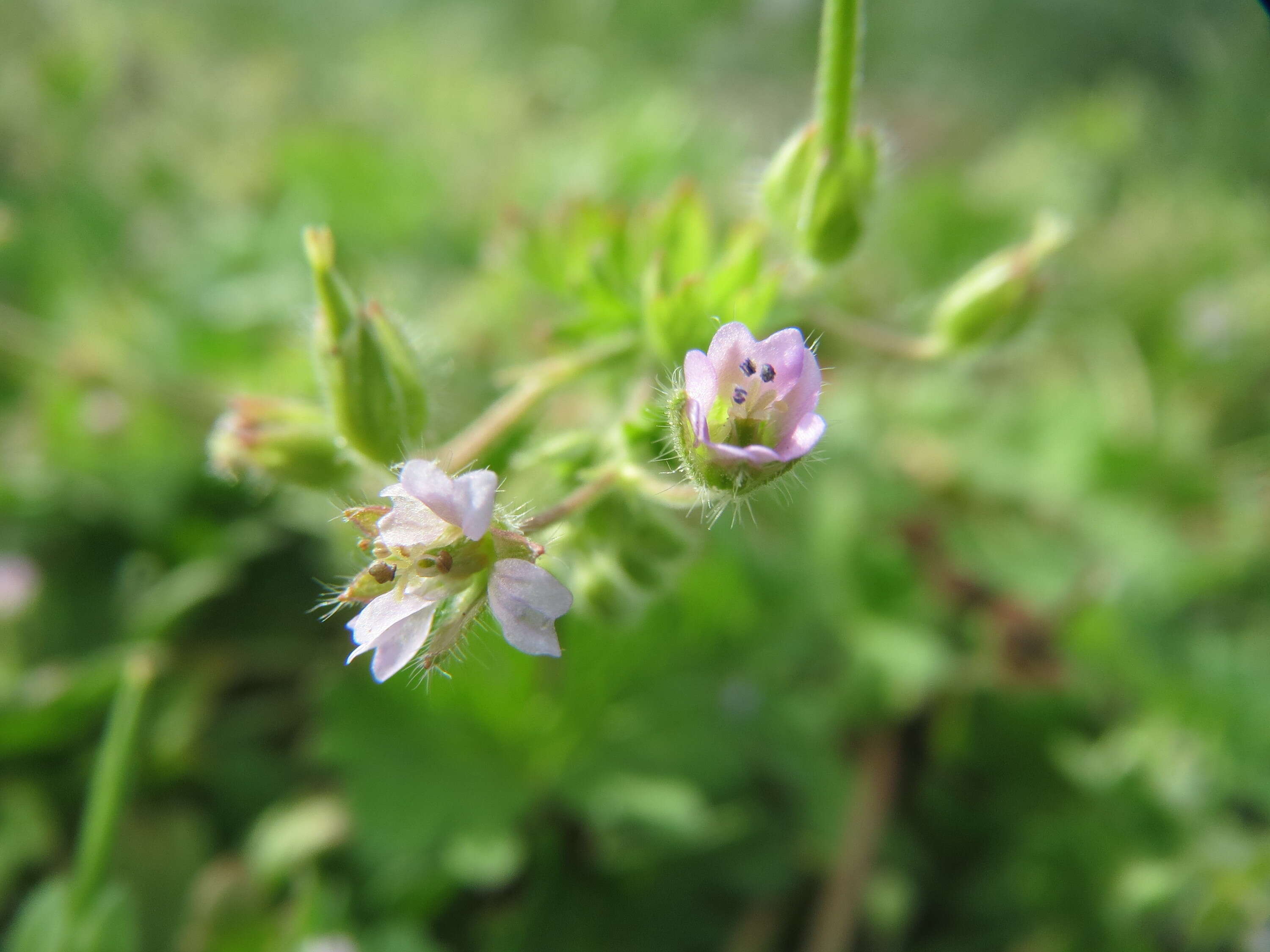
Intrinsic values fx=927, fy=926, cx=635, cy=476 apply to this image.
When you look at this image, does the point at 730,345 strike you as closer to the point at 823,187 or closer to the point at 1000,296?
the point at 823,187

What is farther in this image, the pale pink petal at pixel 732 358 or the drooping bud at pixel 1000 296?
the drooping bud at pixel 1000 296

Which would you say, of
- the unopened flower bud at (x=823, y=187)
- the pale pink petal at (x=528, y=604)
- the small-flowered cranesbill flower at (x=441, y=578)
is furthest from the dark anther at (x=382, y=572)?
the unopened flower bud at (x=823, y=187)

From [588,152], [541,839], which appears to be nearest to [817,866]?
[541,839]

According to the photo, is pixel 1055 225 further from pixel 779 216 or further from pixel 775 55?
pixel 775 55

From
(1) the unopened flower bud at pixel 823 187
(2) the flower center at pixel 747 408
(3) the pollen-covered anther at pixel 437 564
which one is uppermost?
(1) the unopened flower bud at pixel 823 187

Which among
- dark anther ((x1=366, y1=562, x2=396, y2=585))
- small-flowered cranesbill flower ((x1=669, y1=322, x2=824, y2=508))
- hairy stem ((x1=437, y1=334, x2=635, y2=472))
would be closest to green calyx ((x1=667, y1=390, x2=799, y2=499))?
small-flowered cranesbill flower ((x1=669, y1=322, x2=824, y2=508))

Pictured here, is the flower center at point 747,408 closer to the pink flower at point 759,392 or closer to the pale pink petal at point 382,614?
the pink flower at point 759,392

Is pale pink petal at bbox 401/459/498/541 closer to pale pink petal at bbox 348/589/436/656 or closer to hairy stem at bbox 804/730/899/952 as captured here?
pale pink petal at bbox 348/589/436/656

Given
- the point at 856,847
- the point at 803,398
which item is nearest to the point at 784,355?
the point at 803,398
